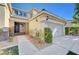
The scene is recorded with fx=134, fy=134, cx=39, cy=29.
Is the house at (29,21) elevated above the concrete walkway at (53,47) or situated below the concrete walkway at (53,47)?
above

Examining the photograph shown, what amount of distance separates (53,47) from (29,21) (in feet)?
2.04

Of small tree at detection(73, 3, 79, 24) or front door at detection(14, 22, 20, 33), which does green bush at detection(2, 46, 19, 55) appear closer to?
A: front door at detection(14, 22, 20, 33)

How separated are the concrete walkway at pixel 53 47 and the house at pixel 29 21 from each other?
4.9 inches

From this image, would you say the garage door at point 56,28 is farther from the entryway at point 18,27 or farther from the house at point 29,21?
the entryway at point 18,27

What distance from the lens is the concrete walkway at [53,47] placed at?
2.33 metres

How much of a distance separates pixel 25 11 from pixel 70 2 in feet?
2.64

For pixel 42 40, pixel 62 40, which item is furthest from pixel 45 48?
pixel 62 40

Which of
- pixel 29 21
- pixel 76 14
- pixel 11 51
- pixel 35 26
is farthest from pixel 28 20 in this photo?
pixel 76 14

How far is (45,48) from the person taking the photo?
2.34 metres

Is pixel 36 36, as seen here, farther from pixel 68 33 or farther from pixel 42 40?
pixel 68 33

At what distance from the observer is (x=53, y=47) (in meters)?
2.35

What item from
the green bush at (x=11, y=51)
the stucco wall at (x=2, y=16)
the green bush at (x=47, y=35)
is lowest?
the green bush at (x=11, y=51)

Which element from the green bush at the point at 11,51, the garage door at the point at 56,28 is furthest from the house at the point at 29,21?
the green bush at the point at 11,51

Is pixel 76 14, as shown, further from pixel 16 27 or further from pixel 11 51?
pixel 11 51
